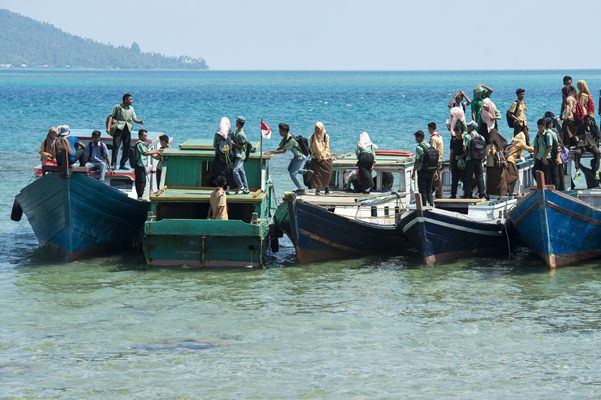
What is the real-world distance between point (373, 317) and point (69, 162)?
872 cm

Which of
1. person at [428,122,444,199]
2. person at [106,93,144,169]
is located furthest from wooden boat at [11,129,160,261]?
person at [428,122,444,199]

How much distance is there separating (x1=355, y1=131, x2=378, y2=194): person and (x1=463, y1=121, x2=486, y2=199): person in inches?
85.9

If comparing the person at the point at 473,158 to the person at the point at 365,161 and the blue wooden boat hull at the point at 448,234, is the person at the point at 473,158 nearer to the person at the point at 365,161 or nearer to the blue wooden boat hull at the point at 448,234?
the blue wooden boat hull at the point at 448,234

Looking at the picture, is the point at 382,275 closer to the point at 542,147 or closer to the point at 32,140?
the point at 542,147

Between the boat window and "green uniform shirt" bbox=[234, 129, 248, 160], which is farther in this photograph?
the boat window

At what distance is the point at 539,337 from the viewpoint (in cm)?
2184

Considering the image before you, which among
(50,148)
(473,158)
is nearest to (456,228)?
(473,158)

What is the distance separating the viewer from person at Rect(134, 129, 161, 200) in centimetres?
3023

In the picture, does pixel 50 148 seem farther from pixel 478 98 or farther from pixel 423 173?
pixel 478 98

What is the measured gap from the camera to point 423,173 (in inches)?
1152

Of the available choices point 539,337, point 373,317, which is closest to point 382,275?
point 373,317

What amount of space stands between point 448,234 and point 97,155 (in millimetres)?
8641

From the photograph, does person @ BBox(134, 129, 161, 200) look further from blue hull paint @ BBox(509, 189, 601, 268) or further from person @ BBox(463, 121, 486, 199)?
blue hull paint @ BBox(509, 189, 601, 268)

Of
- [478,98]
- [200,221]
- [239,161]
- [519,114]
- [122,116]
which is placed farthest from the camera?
[519,114]
